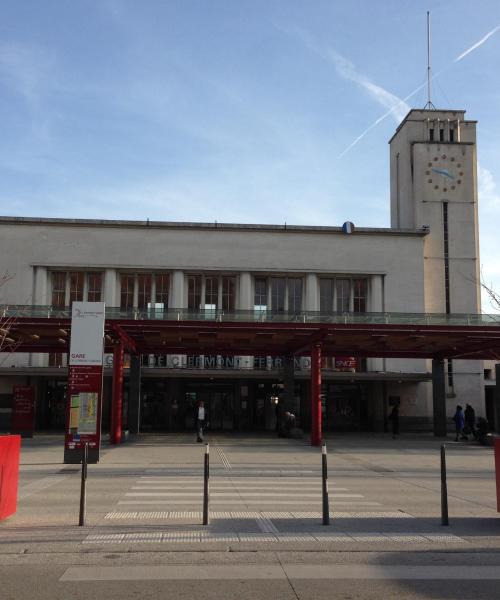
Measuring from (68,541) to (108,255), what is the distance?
34.0 meters

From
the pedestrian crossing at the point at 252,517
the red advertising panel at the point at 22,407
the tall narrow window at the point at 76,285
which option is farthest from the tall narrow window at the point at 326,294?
the pedestrian crossing at the point at 252,517

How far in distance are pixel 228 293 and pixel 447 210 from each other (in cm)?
1555

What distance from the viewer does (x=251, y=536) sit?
938 cm

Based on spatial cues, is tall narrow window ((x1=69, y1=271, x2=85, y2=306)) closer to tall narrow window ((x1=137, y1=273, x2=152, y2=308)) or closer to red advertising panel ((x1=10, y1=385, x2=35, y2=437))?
tall narrow window ((x1=137, y1=273, x2=152, y2=308))

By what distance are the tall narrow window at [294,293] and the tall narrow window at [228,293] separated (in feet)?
11.2

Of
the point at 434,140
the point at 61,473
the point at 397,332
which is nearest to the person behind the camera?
the point at 61,473

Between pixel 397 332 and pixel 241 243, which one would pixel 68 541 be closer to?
pixel 397 332

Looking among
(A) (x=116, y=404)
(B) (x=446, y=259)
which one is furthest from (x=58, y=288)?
(B) (x=446, y=259)

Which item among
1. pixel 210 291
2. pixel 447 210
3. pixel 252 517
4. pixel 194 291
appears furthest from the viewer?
pixel 447 210

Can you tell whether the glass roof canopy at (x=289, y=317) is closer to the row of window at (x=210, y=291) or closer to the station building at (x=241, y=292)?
the station building at (x=241, y=292)

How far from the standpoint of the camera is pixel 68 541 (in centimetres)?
895

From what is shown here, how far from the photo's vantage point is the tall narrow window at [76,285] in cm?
4191

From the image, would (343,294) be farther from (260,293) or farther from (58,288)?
(58,288)

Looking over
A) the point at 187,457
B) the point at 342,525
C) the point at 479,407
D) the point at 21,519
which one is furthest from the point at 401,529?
the point at 479,407
